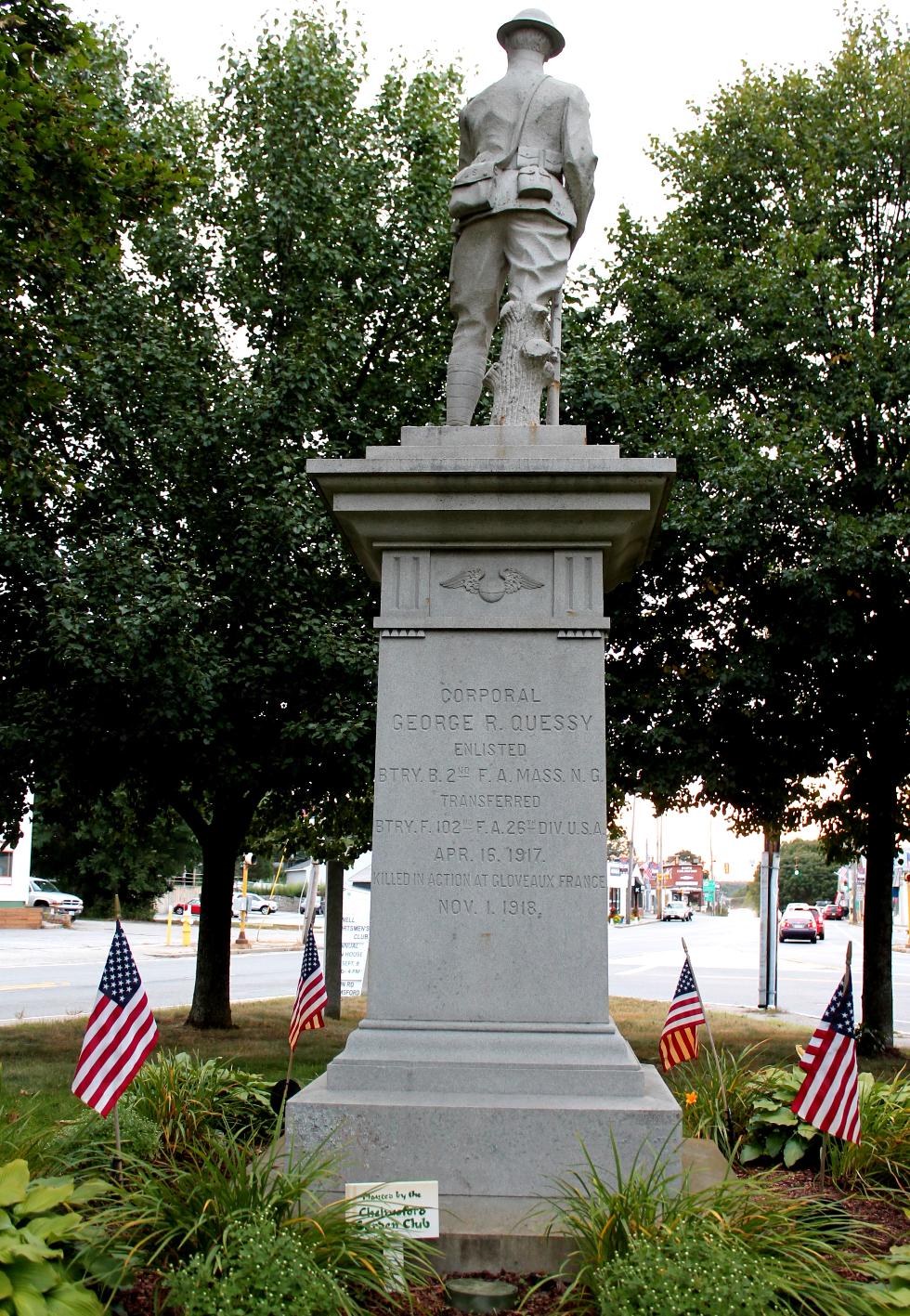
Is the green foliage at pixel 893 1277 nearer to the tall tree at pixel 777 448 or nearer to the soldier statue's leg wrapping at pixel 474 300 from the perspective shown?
the soldier statue's leg wrapping at pixel 474 300

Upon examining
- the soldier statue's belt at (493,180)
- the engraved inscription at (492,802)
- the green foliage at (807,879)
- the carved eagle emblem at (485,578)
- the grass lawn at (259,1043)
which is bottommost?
the green foliage at (807,879)

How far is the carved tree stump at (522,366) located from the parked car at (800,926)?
54.3m

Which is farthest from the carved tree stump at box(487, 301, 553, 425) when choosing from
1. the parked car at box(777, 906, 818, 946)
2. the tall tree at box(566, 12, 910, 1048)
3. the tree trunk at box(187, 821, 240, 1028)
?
the parked car at box(777, 906, 818, 946)

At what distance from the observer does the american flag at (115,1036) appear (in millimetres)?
5859

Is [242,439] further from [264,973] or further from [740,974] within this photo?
[740,974]

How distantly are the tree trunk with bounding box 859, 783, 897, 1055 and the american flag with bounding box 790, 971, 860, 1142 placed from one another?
10178 mm

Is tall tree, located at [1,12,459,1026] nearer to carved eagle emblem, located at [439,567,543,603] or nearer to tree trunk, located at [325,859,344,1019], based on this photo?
tree trunk, located at [325,859,344,1019]

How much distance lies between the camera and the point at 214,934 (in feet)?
55.6

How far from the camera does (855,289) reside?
52.8ft

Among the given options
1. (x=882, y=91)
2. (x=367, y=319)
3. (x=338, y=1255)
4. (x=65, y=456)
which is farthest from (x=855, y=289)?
(x=338, y=1255)

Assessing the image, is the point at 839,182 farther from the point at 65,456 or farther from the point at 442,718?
the point at 442,718

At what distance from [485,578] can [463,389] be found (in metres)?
1.25

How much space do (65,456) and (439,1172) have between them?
455 inches

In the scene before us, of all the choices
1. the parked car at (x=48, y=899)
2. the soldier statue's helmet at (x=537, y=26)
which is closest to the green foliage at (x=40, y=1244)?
the soldier statue's helmet at (x=537, y=26)
